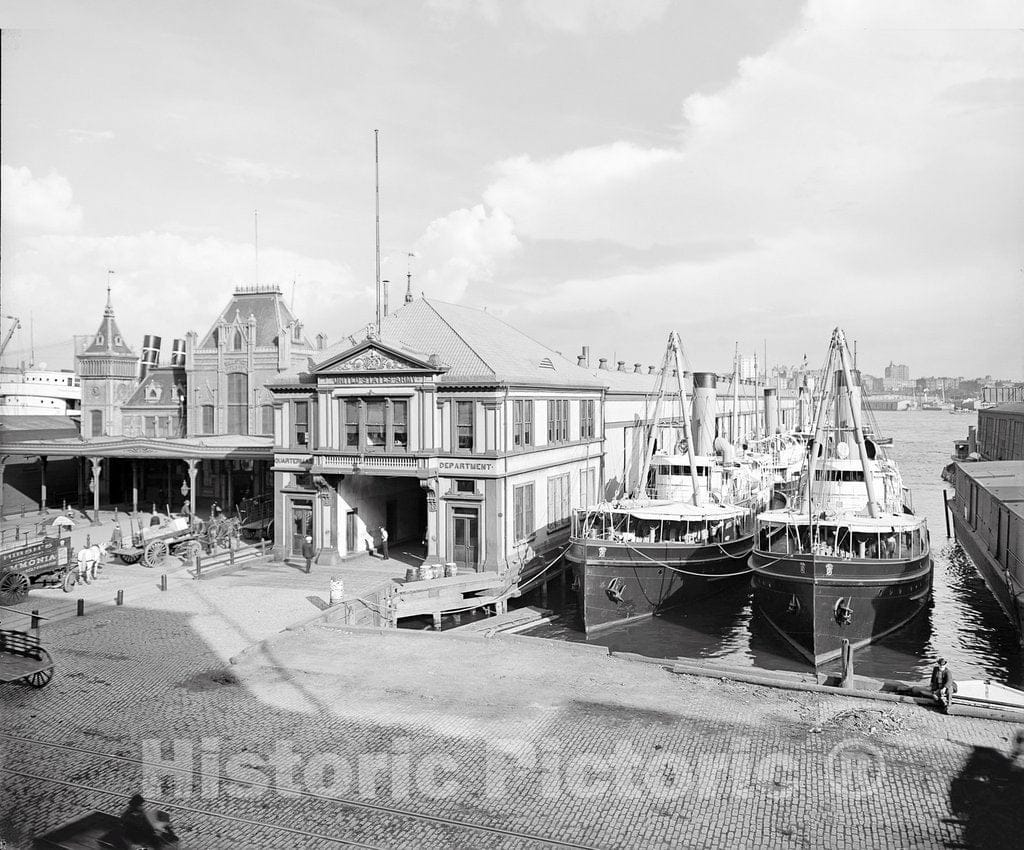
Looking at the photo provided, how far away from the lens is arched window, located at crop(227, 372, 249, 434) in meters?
59.5

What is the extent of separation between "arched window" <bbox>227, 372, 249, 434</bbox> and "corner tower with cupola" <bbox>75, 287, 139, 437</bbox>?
11619 millimetres

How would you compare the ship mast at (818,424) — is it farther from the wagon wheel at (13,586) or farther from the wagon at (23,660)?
the wagon wheel at (13,586)

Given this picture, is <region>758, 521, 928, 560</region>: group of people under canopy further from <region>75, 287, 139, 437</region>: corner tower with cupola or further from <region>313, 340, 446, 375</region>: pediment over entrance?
<region>75, 287, 139, 437</region>: corner tower with cupola

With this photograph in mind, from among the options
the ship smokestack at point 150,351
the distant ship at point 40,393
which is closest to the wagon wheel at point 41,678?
the ship smokestack at point 150,351

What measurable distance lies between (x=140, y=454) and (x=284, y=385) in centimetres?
1380

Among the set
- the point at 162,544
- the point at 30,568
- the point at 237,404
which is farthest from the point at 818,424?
the point at 237,404

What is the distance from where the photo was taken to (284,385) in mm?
38250

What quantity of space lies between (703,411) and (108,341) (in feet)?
155

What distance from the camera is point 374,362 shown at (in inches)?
1432

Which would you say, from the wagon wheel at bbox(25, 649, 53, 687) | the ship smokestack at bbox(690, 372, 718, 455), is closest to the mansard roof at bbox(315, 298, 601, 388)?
the ship smokestack at bbox(690, 372, 718, 455)

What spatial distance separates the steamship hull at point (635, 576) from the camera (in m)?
31.8

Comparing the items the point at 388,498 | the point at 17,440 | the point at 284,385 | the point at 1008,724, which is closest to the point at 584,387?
the point at 388,498

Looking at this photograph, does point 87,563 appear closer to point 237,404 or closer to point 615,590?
point 615,590

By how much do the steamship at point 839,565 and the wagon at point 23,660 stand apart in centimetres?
2227
